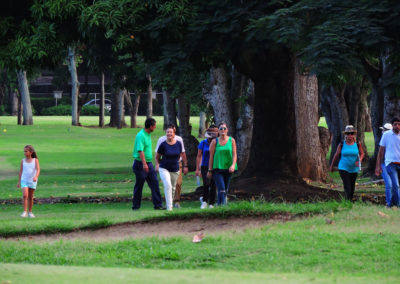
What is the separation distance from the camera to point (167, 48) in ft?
57.8

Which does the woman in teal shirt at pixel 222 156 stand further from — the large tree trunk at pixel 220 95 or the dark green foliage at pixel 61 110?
the dark green foliage at pixel 61 110

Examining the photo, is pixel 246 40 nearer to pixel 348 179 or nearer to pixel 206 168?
pixel 206 168

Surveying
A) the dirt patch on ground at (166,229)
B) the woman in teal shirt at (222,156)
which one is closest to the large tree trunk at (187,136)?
the woman in teal shirt at (222,156)

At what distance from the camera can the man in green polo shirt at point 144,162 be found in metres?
15.9

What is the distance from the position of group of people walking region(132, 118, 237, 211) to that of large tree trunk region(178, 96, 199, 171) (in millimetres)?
17876

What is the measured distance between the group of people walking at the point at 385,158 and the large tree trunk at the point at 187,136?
19388mm

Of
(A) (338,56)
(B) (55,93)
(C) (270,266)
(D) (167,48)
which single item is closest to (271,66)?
(D) (167,48)

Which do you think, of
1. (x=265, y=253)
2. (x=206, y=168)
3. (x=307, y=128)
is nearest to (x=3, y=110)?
(x=307, y=128)

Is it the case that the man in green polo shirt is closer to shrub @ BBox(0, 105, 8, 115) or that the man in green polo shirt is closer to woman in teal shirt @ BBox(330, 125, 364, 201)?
woman in teal shirt @ BBox(330, 125, 364, 201)

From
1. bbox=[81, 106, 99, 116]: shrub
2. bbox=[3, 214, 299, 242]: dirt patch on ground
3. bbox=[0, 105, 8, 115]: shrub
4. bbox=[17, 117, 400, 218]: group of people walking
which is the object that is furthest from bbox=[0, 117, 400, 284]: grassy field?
bbox=[81, 106, 99, 116]: shrub

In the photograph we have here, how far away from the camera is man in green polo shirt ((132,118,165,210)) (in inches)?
627

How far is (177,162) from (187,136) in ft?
65.3

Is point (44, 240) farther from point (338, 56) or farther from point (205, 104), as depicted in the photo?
point (205, 104)

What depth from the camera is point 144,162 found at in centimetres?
1593
